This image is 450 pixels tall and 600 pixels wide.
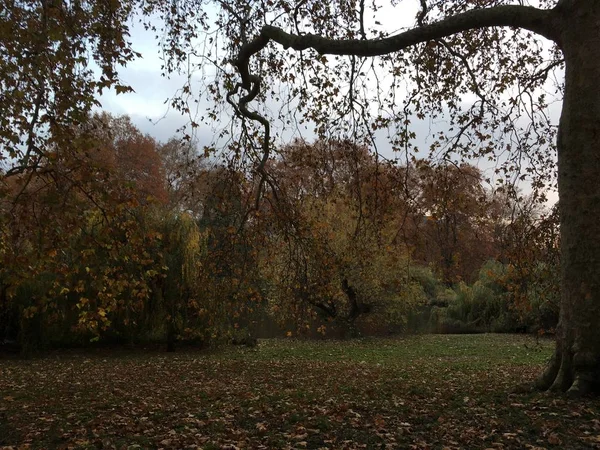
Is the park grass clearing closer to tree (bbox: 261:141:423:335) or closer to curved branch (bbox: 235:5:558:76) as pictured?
tree (bbox: 261:141:423:335)

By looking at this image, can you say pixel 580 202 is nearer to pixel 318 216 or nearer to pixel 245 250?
pixel 245 250

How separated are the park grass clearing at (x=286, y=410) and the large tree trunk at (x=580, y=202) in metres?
0.47

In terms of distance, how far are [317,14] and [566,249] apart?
17.7ft

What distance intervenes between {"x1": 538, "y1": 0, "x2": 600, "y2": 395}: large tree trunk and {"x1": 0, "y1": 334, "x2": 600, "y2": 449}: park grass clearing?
0.47 meters

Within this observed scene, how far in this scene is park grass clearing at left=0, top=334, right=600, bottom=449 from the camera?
4.27 metres

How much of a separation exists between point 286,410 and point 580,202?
3.84m

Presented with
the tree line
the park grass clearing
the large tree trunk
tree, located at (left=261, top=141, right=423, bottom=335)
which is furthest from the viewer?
tree, located at (left=261, top=141, right=423, bottom=335)

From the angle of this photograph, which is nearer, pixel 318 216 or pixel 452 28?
pixel 452 28

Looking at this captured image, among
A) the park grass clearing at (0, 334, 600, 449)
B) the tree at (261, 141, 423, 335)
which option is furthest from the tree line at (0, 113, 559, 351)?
the park grass clearing at (0, 334, 600, 449)

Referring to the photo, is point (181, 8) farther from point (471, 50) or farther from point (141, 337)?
point (141, 337)

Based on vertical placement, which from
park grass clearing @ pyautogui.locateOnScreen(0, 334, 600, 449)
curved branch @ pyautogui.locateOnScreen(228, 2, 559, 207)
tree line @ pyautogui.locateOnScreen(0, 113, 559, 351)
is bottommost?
park grass clearing @ pyautogui.locateOnScreen(0, 334, 600, 449)

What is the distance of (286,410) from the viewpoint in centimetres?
→ 542

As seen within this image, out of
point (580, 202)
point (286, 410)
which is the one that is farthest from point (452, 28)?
point (286, 410)

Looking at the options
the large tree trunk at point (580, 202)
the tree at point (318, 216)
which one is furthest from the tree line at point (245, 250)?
the large tree trunk at point (580, 202)
